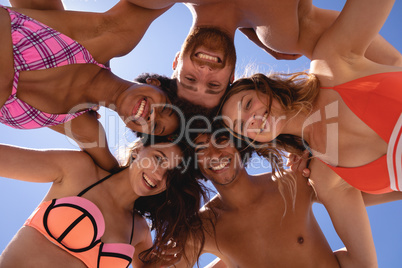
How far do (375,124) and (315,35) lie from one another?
86cm

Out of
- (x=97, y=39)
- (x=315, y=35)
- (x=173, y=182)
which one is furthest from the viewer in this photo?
(x=173, y=182)

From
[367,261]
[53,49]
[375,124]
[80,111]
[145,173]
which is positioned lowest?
[367,261]

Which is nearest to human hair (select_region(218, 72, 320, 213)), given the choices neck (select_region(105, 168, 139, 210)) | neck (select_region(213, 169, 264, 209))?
neck (select_region(213, 169, 264, 209))

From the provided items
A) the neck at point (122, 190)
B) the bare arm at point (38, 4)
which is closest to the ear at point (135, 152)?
the neck at point (122, 190)

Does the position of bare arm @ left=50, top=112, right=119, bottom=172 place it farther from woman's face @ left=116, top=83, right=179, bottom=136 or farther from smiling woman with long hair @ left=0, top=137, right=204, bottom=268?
woman's face @ left=116, top=83, right=179, bottom=136

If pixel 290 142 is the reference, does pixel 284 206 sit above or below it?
below

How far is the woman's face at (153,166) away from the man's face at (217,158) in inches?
8.8

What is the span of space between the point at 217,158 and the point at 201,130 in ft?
1.10

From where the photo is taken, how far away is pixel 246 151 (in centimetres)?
337

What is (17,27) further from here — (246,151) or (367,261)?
(367,261)

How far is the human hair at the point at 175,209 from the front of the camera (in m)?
3.15

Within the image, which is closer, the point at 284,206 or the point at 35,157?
the point at 35,157

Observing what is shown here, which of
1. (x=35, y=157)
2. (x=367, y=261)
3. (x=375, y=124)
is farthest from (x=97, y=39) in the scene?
(x=367, y=261)

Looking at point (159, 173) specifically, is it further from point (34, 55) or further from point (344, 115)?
point (344, 115)
